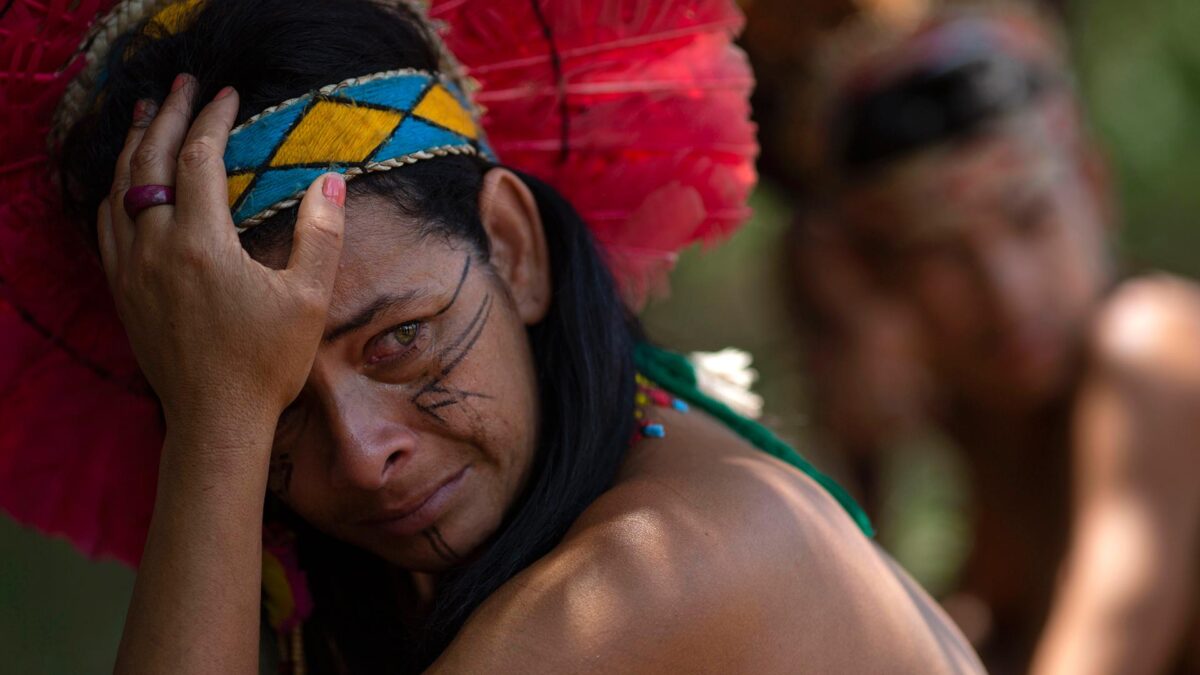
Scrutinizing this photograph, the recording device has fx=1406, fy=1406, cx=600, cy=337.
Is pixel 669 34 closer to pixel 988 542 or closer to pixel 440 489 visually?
pixel 440 489

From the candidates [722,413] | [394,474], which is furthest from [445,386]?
[722,413]

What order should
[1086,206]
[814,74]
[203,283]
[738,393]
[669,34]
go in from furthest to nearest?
→ 1. [814,74]
2. [1086,206]
3. [738,393]
4. [669,34]
5. [203,283]

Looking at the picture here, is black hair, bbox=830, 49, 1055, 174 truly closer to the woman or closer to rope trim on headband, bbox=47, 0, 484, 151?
the woman

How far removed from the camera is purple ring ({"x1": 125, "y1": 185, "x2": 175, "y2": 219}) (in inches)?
72.5

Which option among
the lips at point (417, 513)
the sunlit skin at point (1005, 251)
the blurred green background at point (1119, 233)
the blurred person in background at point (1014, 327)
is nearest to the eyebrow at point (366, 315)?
the lips at point (417, 513)

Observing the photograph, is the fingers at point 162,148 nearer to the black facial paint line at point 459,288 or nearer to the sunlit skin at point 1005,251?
the black facial paint line at point 459,288

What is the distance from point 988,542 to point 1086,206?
1.14 m

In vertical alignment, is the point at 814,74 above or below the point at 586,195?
below

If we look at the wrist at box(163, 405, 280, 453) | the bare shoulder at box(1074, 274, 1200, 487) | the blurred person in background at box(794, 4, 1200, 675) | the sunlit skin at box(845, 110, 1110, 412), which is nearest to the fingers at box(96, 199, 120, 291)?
the wrist at box(163, 405, 280, 453)

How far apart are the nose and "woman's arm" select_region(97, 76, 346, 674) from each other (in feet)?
0.25

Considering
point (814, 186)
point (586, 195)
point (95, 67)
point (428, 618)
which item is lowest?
point (814, 186)

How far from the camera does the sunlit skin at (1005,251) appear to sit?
3943 mm

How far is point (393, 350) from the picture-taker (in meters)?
1.91

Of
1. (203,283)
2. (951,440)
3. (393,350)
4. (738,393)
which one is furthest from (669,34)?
(951,440)
